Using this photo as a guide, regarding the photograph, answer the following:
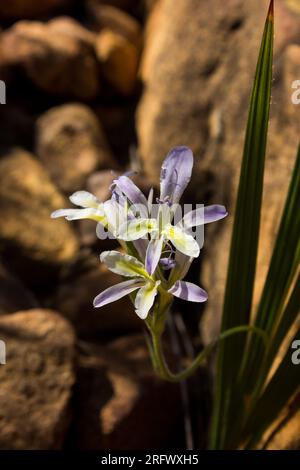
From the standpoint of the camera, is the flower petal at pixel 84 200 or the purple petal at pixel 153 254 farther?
the flower petal at pixel 84 200

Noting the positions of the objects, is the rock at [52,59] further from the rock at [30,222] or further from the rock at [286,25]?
the rock at [286,25]

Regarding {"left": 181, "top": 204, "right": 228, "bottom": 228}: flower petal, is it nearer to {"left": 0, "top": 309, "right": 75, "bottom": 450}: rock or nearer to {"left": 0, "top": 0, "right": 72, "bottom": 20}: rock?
{"left": 0, "top": 309, "right": 75, "bottom": 450}: rock

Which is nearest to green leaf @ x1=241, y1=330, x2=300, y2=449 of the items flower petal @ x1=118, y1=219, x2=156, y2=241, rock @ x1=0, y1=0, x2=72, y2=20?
flower petal @ x1=118, y1=219, x2=156, y2=241

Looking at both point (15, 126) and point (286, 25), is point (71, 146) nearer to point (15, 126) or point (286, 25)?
point (15, 126)

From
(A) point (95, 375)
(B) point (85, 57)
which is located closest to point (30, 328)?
(A) point (95, 375)

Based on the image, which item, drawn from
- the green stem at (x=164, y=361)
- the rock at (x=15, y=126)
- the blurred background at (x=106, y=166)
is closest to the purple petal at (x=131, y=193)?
the green stem at (x=164, y=361)

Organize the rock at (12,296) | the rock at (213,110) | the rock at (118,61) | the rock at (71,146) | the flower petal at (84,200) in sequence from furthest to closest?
1. the rock at (118,61)
2. the rock at (71,146)
3. the rock at (12,296)
4. the rock at (213,110)
5. the flower petal at (84,200)

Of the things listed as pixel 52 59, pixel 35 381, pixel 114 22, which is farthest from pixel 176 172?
pixel 114 22
